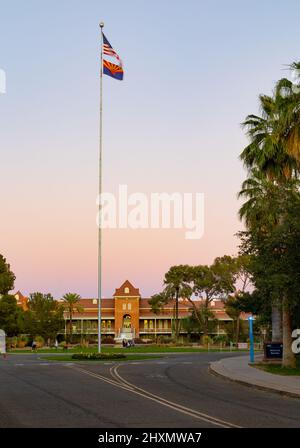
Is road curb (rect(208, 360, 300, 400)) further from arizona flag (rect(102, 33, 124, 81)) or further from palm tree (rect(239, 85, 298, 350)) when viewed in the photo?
arizona flag (rect(102, 33, 124, 81))

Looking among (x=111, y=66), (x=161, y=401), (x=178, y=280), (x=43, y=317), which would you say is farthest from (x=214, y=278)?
(x=161, y=401)

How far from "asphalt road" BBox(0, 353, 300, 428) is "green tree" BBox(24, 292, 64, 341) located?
6386 cm

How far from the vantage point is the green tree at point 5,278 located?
7806 centimetres

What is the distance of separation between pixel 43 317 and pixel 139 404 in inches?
2917

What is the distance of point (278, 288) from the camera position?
81.7ft

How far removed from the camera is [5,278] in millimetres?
78250

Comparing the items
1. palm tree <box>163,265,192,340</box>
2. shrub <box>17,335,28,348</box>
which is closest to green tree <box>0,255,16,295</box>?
shrub <box>17,335,28,348</box>

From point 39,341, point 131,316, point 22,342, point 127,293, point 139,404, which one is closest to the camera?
point 139,404

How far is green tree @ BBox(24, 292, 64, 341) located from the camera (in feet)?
289

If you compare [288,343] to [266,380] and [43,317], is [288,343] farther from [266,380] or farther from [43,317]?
[43,317]

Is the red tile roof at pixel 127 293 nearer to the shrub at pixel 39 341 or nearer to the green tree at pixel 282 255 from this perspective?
the shrub at pixel 39 341

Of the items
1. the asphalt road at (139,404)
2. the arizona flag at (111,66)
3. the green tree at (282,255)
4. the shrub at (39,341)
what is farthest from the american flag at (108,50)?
the shrub at (39,341)

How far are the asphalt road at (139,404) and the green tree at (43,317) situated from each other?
63859 millimetres
